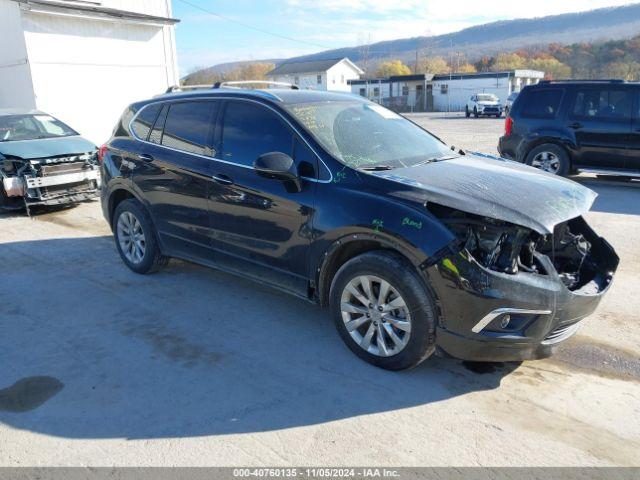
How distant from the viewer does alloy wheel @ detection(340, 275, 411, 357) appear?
349 cm

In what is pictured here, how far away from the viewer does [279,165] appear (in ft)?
12.6

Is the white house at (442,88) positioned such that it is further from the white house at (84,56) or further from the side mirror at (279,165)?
the side mirror at (279,165)

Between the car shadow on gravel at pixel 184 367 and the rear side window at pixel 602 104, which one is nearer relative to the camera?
the car shadow on gravel at pixel 184 367

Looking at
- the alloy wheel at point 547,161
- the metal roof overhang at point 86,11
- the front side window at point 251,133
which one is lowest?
the alloy wheel at point 547,161

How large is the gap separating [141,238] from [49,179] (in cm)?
394

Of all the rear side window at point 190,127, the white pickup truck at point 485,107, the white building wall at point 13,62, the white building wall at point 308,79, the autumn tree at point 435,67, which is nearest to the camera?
the rear side window at point 190,127

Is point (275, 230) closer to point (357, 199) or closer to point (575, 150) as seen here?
point (357, 199)

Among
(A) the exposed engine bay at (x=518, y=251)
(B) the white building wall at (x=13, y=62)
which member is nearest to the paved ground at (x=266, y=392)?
(A) the exposed engine bay at (x=518, y=251)

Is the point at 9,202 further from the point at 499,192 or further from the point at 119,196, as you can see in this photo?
the point at 499,192

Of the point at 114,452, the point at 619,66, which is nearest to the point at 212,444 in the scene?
the point at 114,452

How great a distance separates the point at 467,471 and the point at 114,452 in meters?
1.90

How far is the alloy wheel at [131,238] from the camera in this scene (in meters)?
5.62

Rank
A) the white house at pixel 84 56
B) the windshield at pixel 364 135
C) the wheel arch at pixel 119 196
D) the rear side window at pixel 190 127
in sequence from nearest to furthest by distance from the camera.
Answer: the windshield at pixel 364 135
the rear side window at pixel 190 127
the wheel arch at pixel 119 196
the white house at pixel 84 56

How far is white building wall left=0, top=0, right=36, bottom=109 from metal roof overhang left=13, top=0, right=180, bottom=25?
1.58 feet
